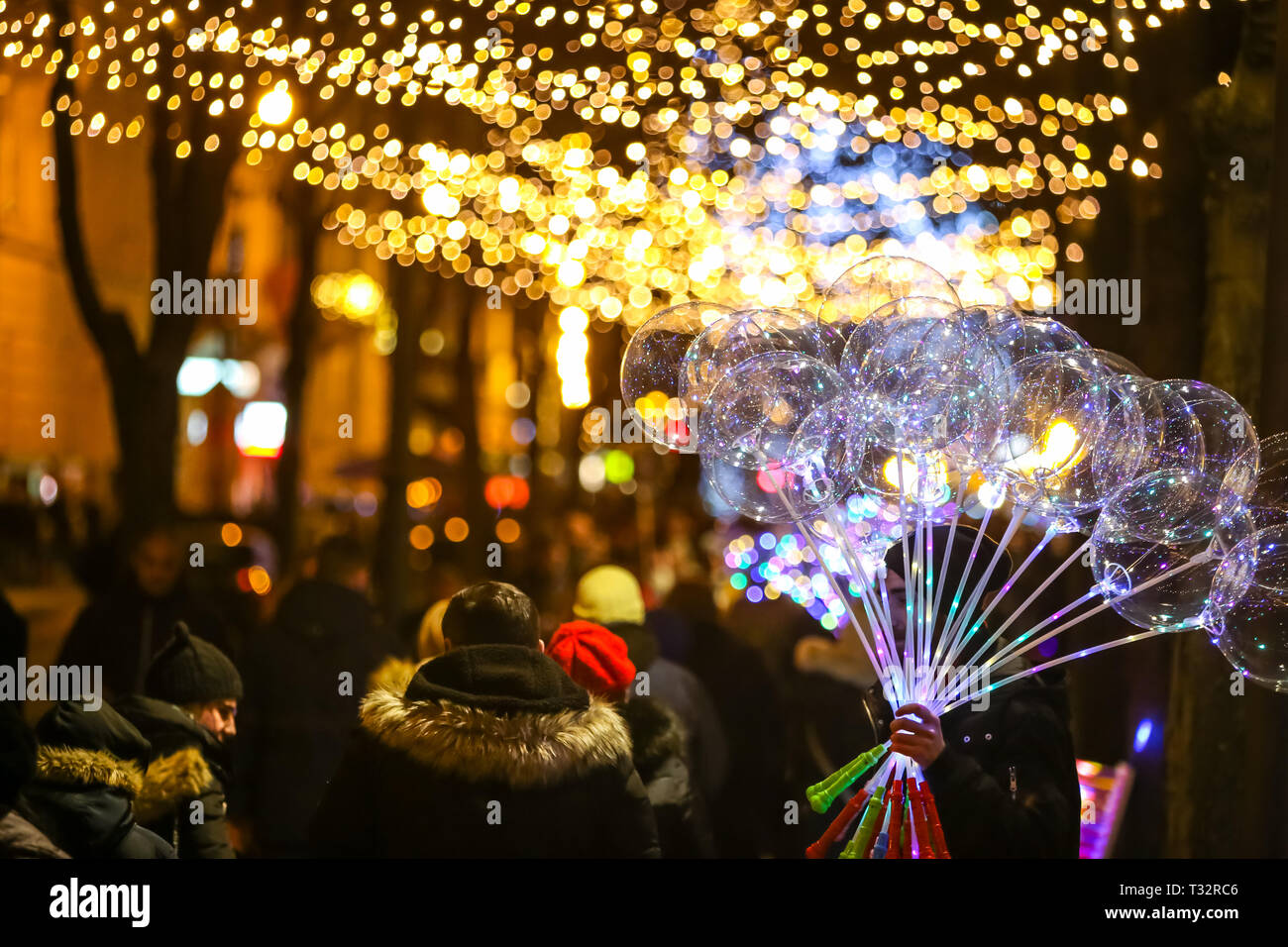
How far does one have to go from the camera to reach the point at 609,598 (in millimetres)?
4246

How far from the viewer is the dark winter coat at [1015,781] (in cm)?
281

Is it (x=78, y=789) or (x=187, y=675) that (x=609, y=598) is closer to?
(x=187, y=675)

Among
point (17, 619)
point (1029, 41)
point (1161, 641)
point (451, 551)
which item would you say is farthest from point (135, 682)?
point (451, 551)

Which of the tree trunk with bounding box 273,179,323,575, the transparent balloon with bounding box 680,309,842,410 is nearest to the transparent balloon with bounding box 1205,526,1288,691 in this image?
the transparent balloon with bounding box 680,309,842,410

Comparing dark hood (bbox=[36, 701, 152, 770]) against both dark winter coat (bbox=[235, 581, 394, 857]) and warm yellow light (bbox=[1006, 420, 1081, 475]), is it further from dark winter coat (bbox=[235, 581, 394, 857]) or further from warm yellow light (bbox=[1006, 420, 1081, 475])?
warm yellow light (bbox=[1006, 420, 1081, 475])

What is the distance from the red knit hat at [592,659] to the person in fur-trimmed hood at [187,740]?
1.05m

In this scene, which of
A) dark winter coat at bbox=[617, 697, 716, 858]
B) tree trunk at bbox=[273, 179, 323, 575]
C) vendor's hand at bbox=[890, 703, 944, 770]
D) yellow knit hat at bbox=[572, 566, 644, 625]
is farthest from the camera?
tree trunk at bbox=[273, 179, 323, 575]

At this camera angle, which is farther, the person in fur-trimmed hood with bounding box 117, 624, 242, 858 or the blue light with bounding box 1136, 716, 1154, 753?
the blue light with bounding box 1136, 716, 1154, 753

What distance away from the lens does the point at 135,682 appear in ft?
15.1

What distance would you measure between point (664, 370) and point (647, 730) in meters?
1.00

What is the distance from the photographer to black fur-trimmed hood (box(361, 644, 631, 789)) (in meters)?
2.69

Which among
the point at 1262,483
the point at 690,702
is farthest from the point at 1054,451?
the point at 690,702

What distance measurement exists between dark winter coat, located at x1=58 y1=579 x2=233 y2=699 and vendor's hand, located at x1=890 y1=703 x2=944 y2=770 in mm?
2883
